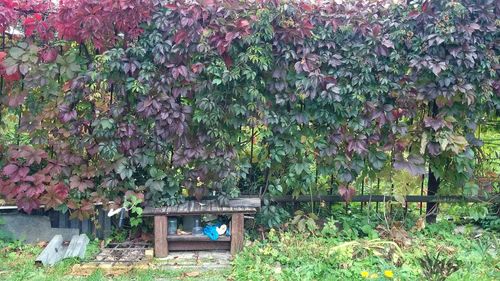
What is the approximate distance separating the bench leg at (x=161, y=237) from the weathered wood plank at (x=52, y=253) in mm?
779

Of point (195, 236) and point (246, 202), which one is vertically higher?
point (246, 202)

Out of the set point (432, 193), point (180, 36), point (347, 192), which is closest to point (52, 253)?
point (180, 36)

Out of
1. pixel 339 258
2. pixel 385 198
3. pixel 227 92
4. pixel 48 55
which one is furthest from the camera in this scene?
pixel 385 198

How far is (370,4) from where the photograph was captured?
407 cm

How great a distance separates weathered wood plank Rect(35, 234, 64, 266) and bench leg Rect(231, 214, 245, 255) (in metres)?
1.41

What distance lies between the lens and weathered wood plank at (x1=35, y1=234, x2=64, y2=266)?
3688 millimetres

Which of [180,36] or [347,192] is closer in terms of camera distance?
[180,36]

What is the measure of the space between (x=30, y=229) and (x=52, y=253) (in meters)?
0.63

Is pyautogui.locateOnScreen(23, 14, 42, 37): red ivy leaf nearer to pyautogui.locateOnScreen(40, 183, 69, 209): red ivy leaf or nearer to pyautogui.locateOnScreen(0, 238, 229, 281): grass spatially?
pyautogui.locateOnScreen(40, 183, 69, 209): red ivy leaf

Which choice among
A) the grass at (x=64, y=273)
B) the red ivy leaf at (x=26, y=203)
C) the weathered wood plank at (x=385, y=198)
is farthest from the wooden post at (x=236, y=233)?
the red ivy leaf at (x=26, y=203)

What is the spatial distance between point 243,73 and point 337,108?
0.88 metres

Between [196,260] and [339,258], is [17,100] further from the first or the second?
[339,258]

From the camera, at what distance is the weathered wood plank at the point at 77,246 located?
3.88 m

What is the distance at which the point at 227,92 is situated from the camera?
13.4 ft
